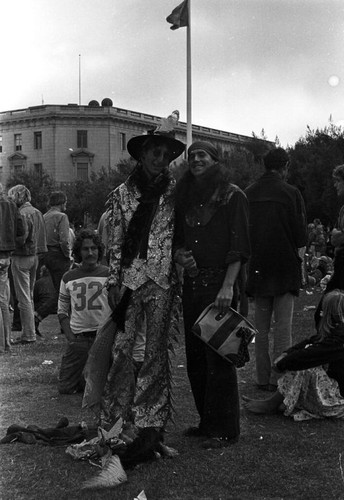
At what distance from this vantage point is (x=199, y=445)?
4066mm

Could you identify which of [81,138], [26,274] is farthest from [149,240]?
[81,138]

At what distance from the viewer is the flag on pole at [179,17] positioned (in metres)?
18.4

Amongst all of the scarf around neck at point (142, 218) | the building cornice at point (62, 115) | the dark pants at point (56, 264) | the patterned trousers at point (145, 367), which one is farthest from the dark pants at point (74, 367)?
the building cornice at point (62, 115)

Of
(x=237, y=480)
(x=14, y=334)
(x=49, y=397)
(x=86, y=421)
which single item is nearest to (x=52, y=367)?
Answer: (x=49, y=397)

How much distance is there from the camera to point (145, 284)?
403cm

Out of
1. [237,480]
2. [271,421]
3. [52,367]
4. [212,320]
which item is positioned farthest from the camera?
[52,367]

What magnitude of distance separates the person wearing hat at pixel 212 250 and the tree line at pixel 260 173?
68.8ft

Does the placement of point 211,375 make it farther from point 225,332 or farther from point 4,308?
point 4,308

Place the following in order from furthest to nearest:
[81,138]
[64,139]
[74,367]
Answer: [64,139] → [81,138] → [74,367]

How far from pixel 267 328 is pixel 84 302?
5.10ft

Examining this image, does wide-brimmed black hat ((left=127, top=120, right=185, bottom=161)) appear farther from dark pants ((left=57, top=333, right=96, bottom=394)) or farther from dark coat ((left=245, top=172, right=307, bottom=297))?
dark pants ((left=57, top=333, right=96, bottom=394))

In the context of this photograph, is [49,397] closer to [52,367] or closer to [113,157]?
[52,367]

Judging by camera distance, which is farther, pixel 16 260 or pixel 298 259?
Result: pixel 16 260

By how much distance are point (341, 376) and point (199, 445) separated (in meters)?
1.31
